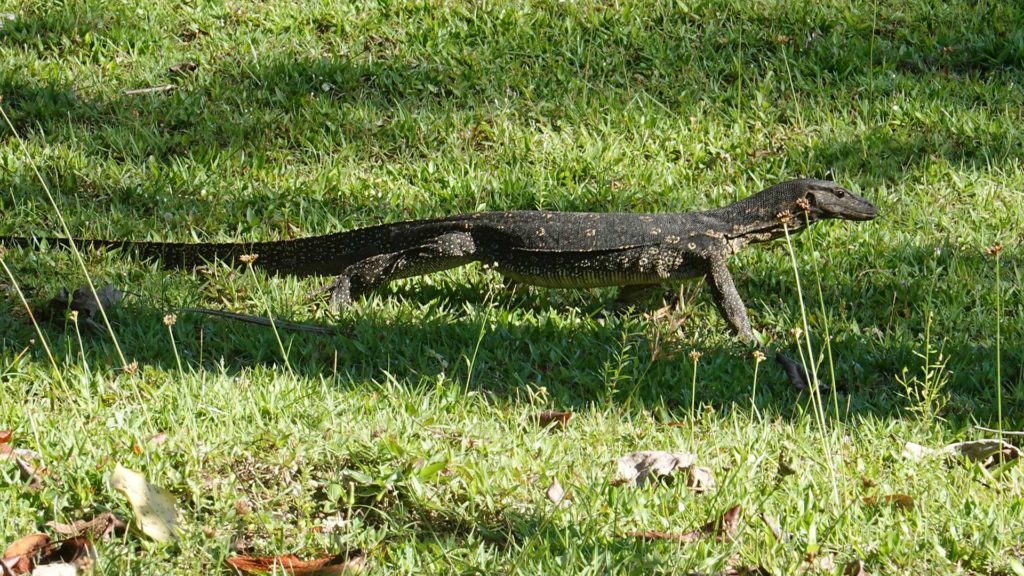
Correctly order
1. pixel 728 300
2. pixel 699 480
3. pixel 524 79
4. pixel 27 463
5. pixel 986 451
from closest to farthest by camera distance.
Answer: pixel 27 463
pixel 699 480
pixel 986 451
pixel 728 300
pixel 524 79

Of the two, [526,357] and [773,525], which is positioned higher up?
[773,525]

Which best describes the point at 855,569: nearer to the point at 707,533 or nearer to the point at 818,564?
the point at 818,564

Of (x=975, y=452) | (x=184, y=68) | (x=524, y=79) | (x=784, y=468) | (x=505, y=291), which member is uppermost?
(x=184, y=68)

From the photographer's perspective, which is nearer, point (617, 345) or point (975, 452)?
point (975, 452)

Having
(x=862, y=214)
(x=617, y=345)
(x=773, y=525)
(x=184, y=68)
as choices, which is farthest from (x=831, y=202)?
(x=184, y=68)

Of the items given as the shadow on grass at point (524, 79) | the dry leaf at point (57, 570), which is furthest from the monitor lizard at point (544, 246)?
the dry leaf at point (57, 570)

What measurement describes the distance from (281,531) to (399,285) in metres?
2.84

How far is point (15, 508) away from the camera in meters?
3.48

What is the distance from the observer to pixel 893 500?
388 cm

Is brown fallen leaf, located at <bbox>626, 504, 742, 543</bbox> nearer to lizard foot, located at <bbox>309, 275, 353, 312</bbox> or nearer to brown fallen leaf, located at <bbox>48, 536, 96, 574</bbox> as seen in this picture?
brown fallen leaf, located at <bbox>48, 536, 96, 574</bbox>

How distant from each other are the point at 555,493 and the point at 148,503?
4.35 ft

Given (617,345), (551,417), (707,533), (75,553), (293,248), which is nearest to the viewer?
(75,553)

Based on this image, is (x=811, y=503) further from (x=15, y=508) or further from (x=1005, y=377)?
(x=15, y=508)

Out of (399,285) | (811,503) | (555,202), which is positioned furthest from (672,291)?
(811,503)
